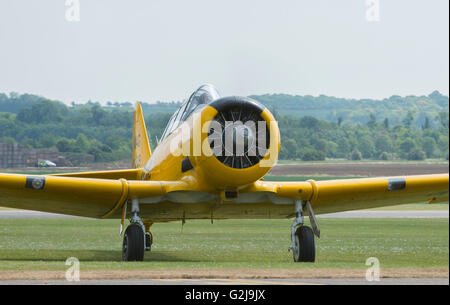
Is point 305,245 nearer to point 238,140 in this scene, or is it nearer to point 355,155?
point 238,140

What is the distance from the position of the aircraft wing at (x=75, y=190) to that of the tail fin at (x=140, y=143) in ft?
17.3

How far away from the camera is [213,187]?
12258 mm

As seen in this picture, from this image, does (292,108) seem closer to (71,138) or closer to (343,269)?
(71,138)

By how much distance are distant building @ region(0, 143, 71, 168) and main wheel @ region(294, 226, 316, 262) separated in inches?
1622

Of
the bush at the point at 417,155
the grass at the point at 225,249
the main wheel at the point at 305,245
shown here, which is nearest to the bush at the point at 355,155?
the bush at the point at 417,155

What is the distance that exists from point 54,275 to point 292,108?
11714 cm

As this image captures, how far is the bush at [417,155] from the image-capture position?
334 feet

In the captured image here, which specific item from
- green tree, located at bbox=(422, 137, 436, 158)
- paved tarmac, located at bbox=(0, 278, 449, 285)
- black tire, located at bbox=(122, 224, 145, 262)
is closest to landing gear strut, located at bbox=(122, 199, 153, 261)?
black tire, located at bbox=(122, 224, 145, 262)

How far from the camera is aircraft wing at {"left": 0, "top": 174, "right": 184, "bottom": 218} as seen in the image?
12.1 meters

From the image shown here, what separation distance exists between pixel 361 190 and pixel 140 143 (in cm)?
738

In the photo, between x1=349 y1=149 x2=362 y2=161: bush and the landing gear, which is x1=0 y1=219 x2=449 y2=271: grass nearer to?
the landing gear
